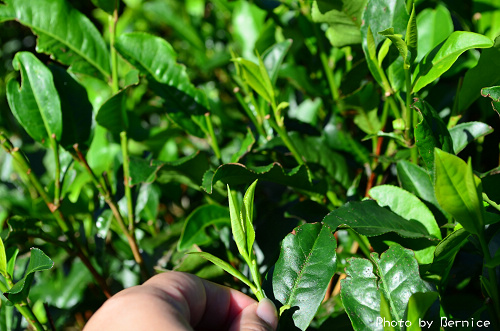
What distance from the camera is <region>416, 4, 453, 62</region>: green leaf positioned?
1.03 m

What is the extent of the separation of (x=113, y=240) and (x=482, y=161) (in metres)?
1.01

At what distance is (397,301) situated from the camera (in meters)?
0.77

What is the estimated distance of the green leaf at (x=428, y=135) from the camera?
750 mm

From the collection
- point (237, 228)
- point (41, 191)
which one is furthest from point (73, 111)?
point (237, 228)

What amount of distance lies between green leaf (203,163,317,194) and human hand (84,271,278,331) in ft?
0.59

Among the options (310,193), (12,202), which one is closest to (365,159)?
(310,193)

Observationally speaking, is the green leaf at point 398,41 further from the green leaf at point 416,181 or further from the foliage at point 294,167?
the green leaf at point 416,181

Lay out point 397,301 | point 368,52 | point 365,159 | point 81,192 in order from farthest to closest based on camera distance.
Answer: point 81,192, point 365,159, point 368,52, point 397,301

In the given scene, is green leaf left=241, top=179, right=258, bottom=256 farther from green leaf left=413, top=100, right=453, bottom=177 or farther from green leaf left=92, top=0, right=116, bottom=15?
green leaf left=92, top=0, right=116, bottom=15

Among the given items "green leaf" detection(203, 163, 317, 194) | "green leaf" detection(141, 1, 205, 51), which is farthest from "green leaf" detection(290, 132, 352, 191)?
"green leaf" detection(141, 1, 205, 51)

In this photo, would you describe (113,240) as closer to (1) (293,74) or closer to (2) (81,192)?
(2) (81,192)

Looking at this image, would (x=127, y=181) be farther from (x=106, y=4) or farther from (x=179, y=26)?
(x=179, y=26)

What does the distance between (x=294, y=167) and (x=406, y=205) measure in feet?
0.96

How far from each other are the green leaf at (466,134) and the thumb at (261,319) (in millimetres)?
435
